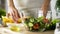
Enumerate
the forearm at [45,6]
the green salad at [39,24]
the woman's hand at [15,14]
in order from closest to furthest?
the green salad at [39,24] < the forearm at [45,6] < the woman's hand at [15,14]

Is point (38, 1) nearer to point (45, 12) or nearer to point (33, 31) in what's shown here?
point (45, 12)

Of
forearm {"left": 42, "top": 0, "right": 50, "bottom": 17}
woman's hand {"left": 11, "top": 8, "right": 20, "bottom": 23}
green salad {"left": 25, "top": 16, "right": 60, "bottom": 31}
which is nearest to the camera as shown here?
green salad {"left": 25, "top": 16, "right": 60, "bottom": 31}

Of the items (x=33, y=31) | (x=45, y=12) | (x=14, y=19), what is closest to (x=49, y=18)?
(x=45, y=12)

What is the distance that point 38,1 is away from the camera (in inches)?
39.6

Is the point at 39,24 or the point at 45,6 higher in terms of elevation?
the point at 45,6

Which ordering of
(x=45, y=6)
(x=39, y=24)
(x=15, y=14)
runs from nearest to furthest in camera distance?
(x=39, y=24) → (x=45, y=6) → (x=15, y=14)

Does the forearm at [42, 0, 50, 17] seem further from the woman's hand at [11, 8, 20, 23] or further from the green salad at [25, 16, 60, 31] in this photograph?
the woman's hand at [11, 8, 20, 23]

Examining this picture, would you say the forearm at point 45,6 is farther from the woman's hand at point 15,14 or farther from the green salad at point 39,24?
the woman's hand at point 15,14

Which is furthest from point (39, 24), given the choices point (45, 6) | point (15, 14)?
point (15, 14)

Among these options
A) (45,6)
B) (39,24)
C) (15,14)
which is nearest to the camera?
(39,24)

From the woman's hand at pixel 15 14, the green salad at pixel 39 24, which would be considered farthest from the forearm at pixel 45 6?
the woman's hand at pixel 15 14

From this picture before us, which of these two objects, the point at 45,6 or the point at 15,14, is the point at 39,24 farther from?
the point at 15,14

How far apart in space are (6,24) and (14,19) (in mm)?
73

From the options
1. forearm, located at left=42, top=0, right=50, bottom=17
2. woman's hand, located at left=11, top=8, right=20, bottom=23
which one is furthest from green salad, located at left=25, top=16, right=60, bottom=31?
woman's hand, located at left=11, top=8, right=20, bottom=23
